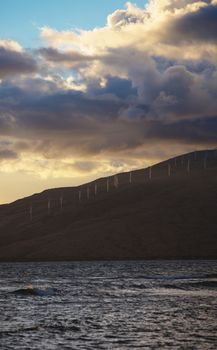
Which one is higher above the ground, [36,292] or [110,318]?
[36,292]

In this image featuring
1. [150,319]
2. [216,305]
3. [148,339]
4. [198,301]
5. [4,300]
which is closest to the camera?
[148,339]

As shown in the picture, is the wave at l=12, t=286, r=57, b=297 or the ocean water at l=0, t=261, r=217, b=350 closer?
the ocean water at l=0, t=261, r=217, b=350

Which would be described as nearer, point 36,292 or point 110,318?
point 110,318

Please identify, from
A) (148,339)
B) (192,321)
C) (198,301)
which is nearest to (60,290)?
(198,301)

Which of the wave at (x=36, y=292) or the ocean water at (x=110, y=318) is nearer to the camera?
the ocean water at (x=110, y=318)

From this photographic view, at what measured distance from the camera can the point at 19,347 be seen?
39.0 metres

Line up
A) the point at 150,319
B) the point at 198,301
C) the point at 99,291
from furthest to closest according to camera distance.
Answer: the point at 99,291 < the point at 198,301 < the point at 150,319

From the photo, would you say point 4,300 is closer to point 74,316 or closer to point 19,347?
point 74,316

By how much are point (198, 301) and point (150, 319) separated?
14903 mm

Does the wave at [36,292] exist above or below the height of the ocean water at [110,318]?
above

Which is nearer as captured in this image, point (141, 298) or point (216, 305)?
point (216, 305)

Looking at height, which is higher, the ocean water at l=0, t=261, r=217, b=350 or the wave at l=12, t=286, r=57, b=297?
the wave at l=12, t=286, r=57, b=297

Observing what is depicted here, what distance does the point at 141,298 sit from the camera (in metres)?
69.5

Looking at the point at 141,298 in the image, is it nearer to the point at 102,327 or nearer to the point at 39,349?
the point at 102,327
